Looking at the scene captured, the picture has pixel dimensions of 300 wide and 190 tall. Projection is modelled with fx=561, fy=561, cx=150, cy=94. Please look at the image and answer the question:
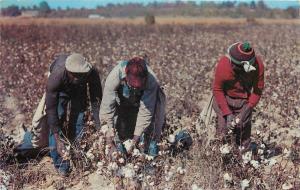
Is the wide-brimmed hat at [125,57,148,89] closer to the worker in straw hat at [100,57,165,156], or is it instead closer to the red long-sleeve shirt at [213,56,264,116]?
the worker in straw hat at [100,57,165,156]

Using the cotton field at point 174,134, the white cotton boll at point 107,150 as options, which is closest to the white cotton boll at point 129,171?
the cotton field at point 174,134

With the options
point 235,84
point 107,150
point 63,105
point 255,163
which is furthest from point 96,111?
point 255,163

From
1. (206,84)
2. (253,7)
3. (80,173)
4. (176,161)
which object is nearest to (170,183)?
(176,161)

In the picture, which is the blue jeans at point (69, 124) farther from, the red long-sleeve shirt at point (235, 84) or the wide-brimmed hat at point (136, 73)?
the red long-sleeve shirt at point (235, 84)

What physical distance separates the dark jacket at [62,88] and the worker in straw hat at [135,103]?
217 mm

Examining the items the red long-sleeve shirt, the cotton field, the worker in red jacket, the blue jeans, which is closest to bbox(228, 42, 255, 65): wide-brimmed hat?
the worker in red jacket

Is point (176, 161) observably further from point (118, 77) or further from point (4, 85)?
point (4, 85)

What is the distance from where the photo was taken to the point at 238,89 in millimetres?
4582

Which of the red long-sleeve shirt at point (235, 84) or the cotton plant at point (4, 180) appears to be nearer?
the cotton plant at point (4, 180)

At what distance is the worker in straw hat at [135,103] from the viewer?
3.93m

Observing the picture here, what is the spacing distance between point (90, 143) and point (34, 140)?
1.88 ft

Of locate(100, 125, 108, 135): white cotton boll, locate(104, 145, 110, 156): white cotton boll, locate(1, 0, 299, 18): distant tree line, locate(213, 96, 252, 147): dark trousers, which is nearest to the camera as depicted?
locate(104, 145, 110, 156): white cotton boll

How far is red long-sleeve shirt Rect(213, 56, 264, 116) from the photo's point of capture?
4391mm

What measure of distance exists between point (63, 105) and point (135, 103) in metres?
0.62
